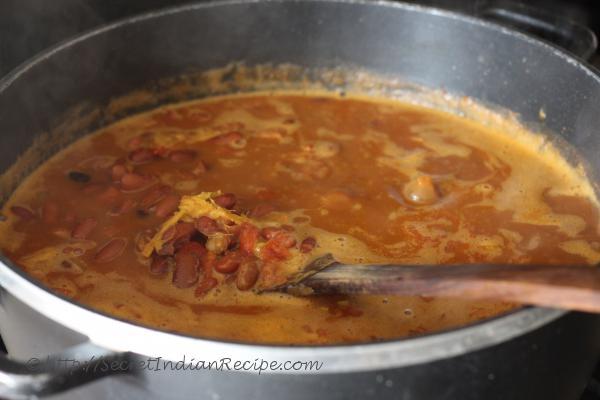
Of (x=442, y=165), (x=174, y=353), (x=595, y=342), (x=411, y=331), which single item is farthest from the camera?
(x=442, y=165)

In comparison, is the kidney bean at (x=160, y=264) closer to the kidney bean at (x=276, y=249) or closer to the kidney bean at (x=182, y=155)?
the kidney bean at (x=276, y=249)

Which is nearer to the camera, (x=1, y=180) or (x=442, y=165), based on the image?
(x=1, y=180)

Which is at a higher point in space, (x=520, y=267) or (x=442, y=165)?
(x=520, y=267)

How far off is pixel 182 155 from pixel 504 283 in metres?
1.10

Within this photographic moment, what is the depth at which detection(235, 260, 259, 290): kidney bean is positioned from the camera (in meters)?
1.38

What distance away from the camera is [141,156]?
72.2 inches

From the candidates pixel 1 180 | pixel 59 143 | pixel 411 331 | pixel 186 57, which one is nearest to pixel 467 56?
pixel 186 57

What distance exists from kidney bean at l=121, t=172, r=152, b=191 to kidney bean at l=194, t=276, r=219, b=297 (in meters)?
0.42

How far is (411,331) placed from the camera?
1.30 m

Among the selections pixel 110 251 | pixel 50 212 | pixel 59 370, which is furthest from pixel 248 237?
pixel 59 370

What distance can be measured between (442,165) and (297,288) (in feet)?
2.22

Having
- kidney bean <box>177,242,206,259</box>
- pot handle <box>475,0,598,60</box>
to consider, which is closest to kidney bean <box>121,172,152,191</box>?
kidney bean <box>177,242,206,259</box>

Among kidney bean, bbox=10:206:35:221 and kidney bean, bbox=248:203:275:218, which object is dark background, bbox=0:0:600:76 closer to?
kidney bean, bbox=10:206:35:221

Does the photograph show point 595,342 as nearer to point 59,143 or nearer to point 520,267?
point 520,267
